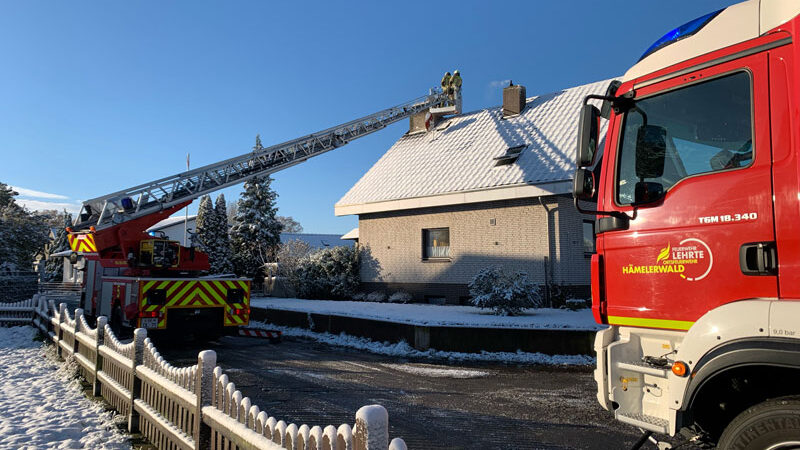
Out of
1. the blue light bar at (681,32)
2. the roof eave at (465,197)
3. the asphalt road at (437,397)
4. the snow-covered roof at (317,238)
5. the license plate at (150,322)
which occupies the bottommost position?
the asphalt road at (437,397)

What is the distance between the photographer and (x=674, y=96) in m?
3.76

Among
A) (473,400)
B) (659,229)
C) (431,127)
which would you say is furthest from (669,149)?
(431,127)

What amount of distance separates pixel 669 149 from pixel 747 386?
64.6 inches

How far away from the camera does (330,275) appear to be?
2106cm

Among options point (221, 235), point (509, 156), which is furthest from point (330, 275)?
point (221, 235)

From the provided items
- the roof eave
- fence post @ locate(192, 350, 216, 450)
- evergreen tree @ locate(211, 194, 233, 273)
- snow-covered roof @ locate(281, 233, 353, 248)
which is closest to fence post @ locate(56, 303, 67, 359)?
fence post @ locate(192, 350, 216, 450)

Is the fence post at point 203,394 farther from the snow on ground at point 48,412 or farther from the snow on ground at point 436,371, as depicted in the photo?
the snow on ground at point 436,371

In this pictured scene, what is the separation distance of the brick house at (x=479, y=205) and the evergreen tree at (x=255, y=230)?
10766mm

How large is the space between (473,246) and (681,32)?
14.0 m

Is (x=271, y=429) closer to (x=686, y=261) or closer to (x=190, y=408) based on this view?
(x=190, y=408)

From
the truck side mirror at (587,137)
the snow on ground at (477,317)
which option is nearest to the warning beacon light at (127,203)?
the snow on ground at (477,317)

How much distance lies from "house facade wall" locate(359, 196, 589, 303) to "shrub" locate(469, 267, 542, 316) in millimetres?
2625

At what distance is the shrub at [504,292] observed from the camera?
1287 cm

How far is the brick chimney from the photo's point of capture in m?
21.0
